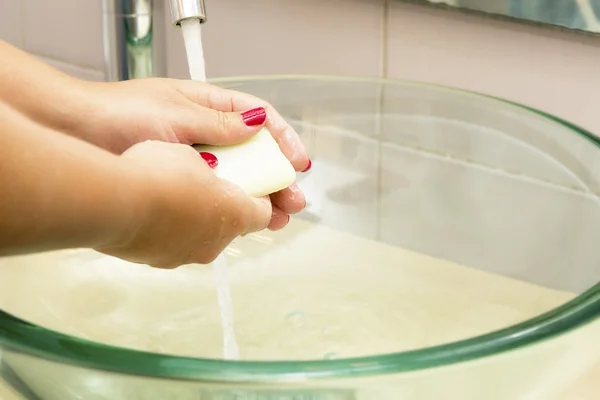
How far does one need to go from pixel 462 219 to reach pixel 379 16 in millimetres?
185

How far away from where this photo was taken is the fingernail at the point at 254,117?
51 cm

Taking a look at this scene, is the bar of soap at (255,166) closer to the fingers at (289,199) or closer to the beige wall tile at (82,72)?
the fingers at (289,199)

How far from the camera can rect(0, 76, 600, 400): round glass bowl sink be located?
1.86ft

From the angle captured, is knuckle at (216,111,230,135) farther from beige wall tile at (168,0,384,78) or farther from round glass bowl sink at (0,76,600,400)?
beige wall tile at (168,0,384,78)

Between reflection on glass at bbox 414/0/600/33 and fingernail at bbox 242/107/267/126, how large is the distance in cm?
23

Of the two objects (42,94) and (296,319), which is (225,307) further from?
(42,94)

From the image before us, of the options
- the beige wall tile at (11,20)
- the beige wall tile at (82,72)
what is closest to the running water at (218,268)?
the beige wall tile at (82,72)

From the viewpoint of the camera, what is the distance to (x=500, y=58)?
680mm

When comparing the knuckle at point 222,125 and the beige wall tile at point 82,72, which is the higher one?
the knuckle at point 222,125

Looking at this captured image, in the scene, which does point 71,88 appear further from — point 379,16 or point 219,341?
point 379,16

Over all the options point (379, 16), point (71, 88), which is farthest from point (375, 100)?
point (71, 88)

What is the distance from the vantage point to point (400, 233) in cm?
69

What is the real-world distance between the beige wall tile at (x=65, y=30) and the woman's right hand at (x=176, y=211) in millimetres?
563

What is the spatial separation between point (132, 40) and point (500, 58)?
0.29 m
